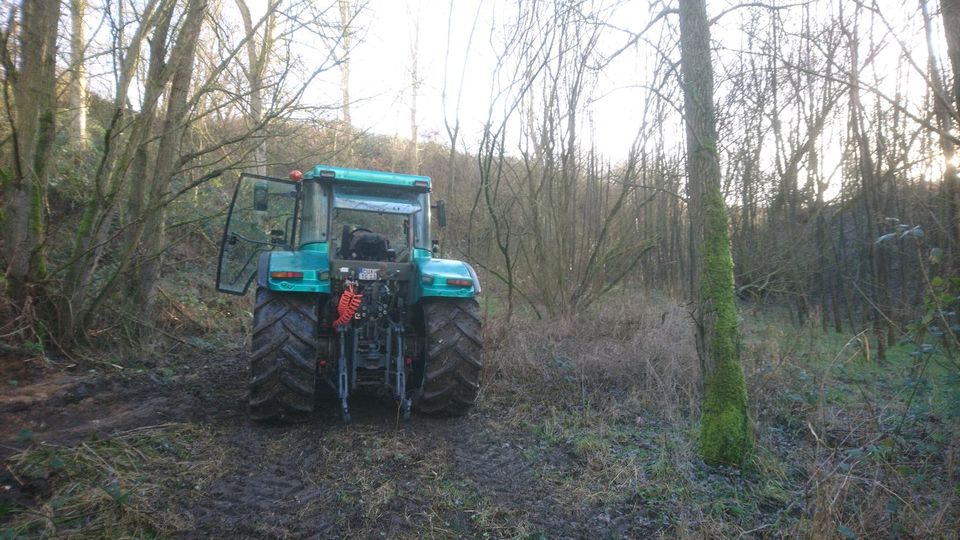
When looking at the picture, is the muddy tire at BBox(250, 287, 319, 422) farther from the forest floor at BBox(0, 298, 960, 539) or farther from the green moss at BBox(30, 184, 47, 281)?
the green moss at BBox(30, 184, 47, 281)

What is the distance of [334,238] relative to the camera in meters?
6.31

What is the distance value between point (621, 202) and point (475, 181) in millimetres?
7240

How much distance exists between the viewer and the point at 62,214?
32.6ft

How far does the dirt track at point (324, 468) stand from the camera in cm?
376

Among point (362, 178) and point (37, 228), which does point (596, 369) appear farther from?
point (37, 228)

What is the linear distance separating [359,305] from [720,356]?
285 centimetres

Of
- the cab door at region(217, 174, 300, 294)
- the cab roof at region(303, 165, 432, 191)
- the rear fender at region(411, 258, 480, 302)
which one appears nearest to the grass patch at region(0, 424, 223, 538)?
the cab door at region(217, 174, 300, 294)

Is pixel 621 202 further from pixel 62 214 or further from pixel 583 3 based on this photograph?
pixel 62 214

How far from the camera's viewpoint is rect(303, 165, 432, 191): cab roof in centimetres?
599

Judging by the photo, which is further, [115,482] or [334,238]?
[334,238]

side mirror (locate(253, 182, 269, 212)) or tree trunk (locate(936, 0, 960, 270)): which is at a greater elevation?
tree trunk (locate(936, 0, 960, 270))

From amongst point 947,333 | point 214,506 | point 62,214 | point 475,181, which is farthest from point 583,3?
point 475,181

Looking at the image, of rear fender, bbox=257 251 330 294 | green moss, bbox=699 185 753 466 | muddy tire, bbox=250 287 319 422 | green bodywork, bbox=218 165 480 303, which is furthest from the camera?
green bodywork, bbox=218 165 480 303

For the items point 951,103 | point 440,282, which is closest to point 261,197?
point 440,282
